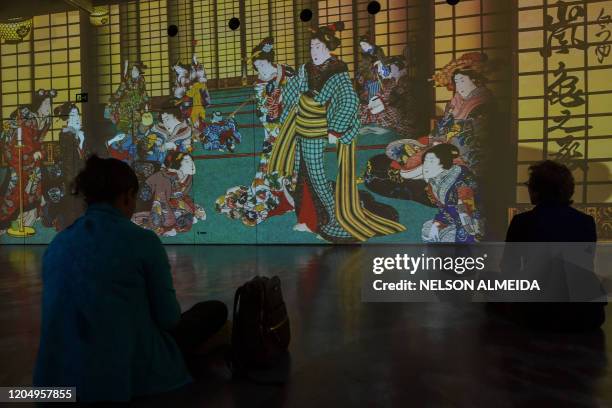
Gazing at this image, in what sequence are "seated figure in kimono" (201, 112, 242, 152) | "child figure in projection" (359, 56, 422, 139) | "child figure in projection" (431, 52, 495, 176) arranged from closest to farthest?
1. "child figure in projection" (431, 52, 495, 176)
2. "child figure in projection" (359, 56, 422, 139)
3. "seated figure in kimono" (201, 112, 242, 152)

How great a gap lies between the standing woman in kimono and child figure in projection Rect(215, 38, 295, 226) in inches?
5.0

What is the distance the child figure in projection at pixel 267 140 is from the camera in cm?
686

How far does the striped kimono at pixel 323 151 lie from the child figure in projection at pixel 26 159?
14.2ft

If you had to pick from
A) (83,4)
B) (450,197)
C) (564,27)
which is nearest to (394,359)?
(450,197)

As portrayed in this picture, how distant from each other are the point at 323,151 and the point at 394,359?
4787mm

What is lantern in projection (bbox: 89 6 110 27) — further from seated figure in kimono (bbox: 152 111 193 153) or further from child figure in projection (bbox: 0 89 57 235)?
seated figure in kimono (bbox: 152 111 193 153)

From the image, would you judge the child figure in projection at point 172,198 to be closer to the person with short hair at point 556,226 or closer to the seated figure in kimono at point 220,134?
the seated figure in kimono at point 220,134

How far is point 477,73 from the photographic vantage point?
20.3 ft

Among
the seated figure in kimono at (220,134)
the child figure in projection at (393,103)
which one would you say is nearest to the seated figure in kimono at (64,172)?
the seated figure in kimono at (220,134)

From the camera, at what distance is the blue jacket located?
4.56 feet

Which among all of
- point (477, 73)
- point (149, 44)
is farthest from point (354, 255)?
point (149, 44)

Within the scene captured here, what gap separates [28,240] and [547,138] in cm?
849

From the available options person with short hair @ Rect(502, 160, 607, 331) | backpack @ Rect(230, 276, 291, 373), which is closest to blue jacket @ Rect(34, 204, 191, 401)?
backpack @ Rect(230, 276, 291, 373)

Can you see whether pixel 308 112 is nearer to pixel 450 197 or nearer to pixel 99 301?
pixel 450 197
